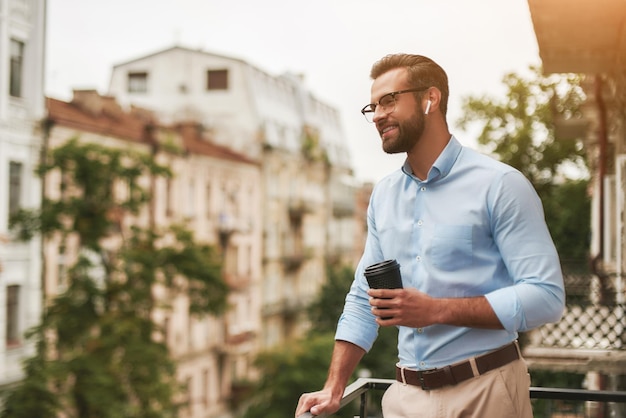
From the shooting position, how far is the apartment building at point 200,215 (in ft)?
94.0

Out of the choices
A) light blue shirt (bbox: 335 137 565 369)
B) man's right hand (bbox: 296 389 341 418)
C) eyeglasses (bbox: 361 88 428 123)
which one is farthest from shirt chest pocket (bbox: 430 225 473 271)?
man's right hand (bbox: 296 389 341 418)

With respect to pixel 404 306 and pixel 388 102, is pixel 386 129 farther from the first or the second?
pixel 404 306

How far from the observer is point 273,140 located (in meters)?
46.5

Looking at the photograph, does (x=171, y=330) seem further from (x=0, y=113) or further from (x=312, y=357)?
(x=0, y=113)

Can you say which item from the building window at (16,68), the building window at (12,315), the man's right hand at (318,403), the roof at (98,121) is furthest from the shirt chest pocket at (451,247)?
the roof at (98,121)

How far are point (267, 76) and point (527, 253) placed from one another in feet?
156

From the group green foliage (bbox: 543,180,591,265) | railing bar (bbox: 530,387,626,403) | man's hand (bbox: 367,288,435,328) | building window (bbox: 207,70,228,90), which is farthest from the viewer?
building window (bbox: 207,70,228,90)

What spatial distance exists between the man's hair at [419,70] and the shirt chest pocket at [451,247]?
368mm

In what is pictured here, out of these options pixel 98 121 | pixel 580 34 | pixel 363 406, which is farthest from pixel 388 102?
pixel 98 121

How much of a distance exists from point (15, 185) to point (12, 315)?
352 centimetres

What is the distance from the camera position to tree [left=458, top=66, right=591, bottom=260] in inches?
759

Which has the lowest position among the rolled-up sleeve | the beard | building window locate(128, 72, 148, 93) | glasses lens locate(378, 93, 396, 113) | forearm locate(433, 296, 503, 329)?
forearm locate(433, 296, 503, 329)

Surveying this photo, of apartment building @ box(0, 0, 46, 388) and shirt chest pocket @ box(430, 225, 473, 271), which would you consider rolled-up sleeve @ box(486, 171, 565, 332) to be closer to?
shirt chest pocket @ box(430, 225, 473, 271)

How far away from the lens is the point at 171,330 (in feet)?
112
